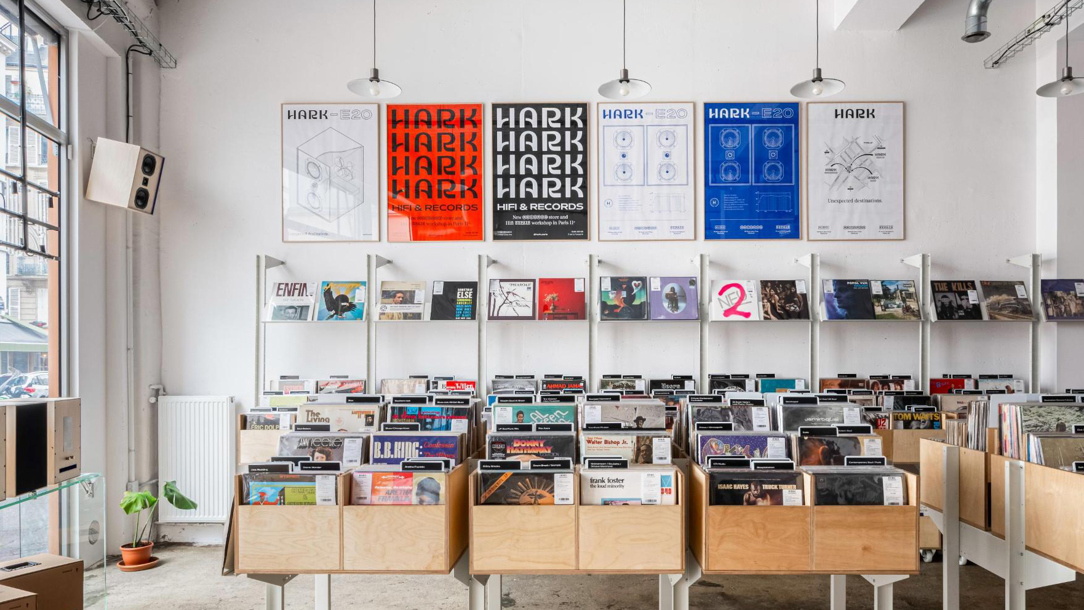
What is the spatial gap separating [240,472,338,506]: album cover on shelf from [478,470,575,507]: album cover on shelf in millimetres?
573

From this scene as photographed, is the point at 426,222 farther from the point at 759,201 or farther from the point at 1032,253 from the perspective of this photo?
the point at 1032,253

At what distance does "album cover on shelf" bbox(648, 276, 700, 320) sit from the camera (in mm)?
5141

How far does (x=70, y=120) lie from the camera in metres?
4.66

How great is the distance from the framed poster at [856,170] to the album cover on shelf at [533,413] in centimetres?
311

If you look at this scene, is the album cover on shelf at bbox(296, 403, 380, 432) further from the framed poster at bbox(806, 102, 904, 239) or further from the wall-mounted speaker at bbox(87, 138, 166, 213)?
the framed poster at bbox(806, 102, 904, 239)

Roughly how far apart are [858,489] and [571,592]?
218cm

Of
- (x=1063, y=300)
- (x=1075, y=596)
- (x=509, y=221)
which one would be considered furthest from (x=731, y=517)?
(x=1063, y=300)

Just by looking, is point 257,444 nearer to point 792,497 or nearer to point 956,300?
point 792,497

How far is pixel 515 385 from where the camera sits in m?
5.18

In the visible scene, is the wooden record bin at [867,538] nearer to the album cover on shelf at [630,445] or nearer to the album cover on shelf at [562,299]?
the album cover on shelf at [630,445]

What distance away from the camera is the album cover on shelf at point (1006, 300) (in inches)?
202

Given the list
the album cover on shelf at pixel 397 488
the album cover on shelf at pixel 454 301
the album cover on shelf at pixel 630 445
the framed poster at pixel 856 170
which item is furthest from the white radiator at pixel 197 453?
the framed poster at pixel 856 170

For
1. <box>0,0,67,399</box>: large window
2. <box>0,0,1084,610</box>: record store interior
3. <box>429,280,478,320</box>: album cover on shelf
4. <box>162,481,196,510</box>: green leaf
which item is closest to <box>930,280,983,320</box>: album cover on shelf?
<box>0,0,1084,610</box>: record store interior

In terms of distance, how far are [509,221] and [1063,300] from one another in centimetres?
438
